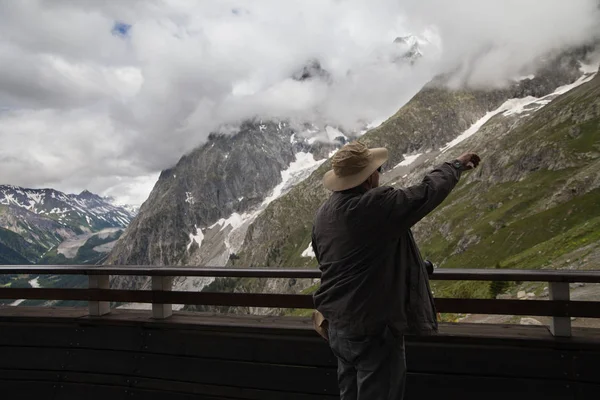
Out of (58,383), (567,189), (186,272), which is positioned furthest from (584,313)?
(567,189)

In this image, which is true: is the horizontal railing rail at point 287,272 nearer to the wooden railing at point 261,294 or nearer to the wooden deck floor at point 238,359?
the wooden railing at point 261,294

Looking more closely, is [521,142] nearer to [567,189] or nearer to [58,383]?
[567,189]

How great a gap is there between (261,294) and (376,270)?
2.85 metres

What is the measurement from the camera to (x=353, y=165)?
4.25 m

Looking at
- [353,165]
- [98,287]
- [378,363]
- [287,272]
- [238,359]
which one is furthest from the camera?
[98,287]

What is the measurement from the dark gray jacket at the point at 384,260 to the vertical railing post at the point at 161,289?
3.54 metres

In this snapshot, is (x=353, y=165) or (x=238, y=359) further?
(x=238, y=359)

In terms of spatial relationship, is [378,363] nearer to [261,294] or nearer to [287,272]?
[287,272]

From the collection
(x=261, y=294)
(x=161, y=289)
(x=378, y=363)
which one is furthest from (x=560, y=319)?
(x=161, y=289)

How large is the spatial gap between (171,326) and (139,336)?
0.54 m

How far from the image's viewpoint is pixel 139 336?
693 centimetres

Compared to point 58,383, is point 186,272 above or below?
above

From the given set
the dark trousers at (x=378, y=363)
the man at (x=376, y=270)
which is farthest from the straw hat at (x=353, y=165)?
the dark trousers at (x=378, y=363)

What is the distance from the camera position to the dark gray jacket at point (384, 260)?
398 cm
